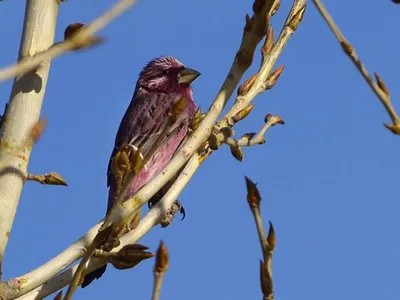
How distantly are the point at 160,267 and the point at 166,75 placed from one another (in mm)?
9339

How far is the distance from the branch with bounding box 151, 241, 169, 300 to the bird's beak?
29.2 ft

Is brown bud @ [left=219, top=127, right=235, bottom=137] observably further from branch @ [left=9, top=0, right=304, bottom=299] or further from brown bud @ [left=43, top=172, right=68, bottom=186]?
brown bud @ [left=43, top=172, right=68, bottom=186]

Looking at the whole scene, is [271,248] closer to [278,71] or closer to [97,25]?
[97,25]

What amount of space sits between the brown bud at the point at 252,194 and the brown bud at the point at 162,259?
17.6 inches

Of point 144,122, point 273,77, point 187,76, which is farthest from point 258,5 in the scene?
point 187,76

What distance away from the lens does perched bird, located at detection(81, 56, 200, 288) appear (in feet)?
35.1

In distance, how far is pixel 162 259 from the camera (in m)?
4.17

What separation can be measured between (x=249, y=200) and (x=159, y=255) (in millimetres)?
498

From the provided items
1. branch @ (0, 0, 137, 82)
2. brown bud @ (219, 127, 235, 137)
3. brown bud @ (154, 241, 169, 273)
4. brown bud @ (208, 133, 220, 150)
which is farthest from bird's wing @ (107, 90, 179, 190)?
branch @ (0, 0, 137, 82)

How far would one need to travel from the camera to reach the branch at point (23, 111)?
15.9 ft

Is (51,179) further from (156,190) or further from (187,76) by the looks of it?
(187,76)

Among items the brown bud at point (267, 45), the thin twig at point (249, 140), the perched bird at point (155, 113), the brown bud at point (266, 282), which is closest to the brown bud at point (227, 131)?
the thin twig at point (249, 140)

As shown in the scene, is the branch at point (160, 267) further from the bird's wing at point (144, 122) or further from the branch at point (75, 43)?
the bird's wing at point (144, 122)

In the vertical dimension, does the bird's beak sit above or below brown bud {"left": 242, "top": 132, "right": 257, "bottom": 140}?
above
